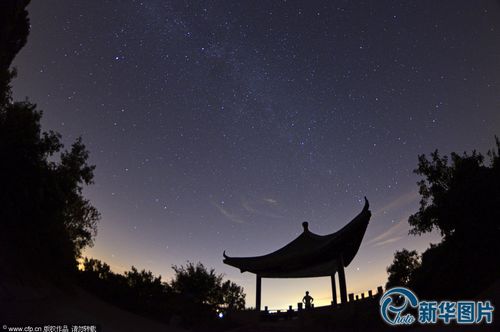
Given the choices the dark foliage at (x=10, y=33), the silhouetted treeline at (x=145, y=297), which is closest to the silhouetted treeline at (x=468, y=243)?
the silhouetted treeline at (x=145, y=297)

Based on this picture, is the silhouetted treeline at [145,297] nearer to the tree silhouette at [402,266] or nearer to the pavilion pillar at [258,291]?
the pavilion pillar at [258,291]

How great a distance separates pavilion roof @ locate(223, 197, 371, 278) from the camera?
13477 millimetres

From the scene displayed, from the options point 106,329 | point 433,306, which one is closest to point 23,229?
point 106,329

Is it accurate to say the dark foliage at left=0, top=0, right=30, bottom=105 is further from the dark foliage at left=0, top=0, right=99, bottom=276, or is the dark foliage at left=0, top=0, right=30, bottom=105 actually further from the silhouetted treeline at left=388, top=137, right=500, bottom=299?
the silhouetted treeline at left=388, top=137, right=500, bottom=299

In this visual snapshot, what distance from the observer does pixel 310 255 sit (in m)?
14.2

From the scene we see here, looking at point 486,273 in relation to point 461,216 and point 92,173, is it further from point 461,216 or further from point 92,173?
point 92,173

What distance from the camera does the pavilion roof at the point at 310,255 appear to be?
13477 millimetres

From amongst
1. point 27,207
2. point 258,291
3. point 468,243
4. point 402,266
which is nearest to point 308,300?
point 258,291

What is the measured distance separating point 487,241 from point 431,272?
2.70 metres

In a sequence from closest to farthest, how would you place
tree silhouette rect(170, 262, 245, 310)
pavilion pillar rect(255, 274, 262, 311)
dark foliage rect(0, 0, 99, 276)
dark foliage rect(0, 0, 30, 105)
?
dark foliage rect(0, 0, 99, 276) → dark foliage rect(0, 0, 30, 105) → pavilion pillar rect(255, 274, 262, 311) → tree silhouette rect(170, 262, 245, 310)

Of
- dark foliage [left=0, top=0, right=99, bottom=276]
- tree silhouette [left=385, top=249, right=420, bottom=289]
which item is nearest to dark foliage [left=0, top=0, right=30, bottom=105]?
dark foliage [left=0, top=0, right=99, bottom=276]

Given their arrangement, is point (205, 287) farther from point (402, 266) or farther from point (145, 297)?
point (402, 266)

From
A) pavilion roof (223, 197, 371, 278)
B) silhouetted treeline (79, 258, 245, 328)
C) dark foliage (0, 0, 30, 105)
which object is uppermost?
dark foliage (0, 0, 30, 105)

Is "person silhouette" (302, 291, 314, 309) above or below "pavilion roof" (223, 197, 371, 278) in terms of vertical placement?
below
